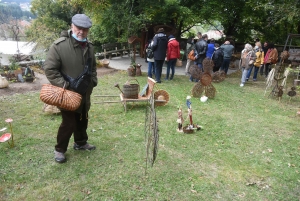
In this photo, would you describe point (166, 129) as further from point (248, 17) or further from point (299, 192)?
point (248, 17)

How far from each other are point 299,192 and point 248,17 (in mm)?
14865

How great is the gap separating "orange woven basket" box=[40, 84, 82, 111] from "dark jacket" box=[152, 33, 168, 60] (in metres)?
5.89

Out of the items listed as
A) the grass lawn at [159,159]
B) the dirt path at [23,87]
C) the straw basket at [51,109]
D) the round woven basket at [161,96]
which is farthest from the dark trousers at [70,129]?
the dirt path at [23,87]

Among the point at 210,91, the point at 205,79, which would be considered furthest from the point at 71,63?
the point at 210,91

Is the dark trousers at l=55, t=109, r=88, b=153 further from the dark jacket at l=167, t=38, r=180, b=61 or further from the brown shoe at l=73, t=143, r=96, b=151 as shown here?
the dark jacket at l=167, t=38, r=180, b=61

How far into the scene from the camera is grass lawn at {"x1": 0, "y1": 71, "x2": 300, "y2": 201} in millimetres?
3285

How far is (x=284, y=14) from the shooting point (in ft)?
32.3

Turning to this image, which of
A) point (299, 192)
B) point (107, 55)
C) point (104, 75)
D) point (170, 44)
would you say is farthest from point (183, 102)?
point (107, 55)

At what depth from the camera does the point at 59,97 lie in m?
3.19

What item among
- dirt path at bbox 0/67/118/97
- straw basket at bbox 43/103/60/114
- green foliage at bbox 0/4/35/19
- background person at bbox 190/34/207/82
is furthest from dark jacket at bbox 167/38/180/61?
green foliage at bbox 0/4/35/19

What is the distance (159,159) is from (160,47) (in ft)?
18.1

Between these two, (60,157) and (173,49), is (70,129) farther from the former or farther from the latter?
(173,49)

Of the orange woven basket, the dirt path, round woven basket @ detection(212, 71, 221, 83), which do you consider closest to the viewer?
the orange woven basket

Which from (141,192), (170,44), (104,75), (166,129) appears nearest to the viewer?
(141,192)
